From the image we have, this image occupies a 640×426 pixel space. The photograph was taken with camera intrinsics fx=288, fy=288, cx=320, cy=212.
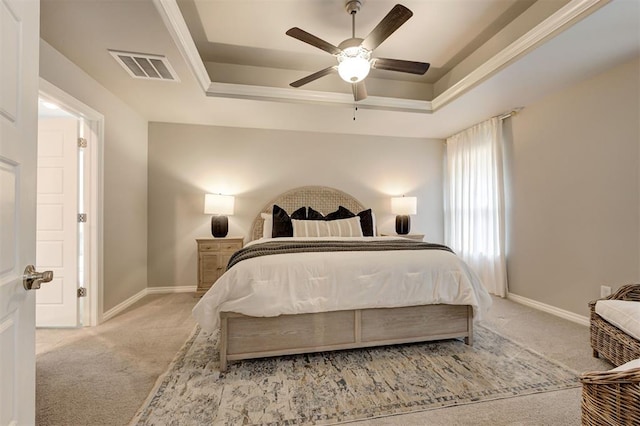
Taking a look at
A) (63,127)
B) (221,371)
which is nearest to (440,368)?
(221,371)

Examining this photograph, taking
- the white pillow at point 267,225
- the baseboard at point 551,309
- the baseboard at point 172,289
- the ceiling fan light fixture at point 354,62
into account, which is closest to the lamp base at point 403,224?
the baseboard at point 551,309

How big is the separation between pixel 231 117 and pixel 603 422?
4.21 m

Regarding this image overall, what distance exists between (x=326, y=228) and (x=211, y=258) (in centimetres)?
158

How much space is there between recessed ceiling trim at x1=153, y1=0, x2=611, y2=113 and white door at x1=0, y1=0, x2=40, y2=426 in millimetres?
1289

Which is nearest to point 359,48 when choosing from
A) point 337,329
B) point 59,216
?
point 337,329

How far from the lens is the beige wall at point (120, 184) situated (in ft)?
8.75

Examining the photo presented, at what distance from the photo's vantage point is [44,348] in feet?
7.72

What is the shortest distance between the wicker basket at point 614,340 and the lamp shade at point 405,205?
96.0 inches

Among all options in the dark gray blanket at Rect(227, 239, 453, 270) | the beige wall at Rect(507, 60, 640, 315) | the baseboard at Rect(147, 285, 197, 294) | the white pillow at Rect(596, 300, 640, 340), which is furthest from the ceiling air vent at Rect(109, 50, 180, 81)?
the beige wall at Rect(507, 60, 640, 315)

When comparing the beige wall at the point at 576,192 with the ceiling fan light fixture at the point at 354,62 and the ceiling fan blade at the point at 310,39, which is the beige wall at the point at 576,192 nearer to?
the ceiling fan light fixture at the point at 354,62

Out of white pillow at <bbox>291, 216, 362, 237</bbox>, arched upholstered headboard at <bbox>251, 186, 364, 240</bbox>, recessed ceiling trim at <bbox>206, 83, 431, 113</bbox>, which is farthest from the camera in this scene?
arched upholstered headboard at <bbox>251, 186, 364, 240</bbox>

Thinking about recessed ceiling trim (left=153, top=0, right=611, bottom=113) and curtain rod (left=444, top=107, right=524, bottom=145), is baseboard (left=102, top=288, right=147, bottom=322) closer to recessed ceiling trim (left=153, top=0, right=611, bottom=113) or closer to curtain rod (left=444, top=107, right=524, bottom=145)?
recessed ceiling trim (left=153, top=0, right=611, bottom=113)

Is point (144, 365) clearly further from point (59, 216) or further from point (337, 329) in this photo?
point (59, 216)

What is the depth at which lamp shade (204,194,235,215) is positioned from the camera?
12.8 feet
